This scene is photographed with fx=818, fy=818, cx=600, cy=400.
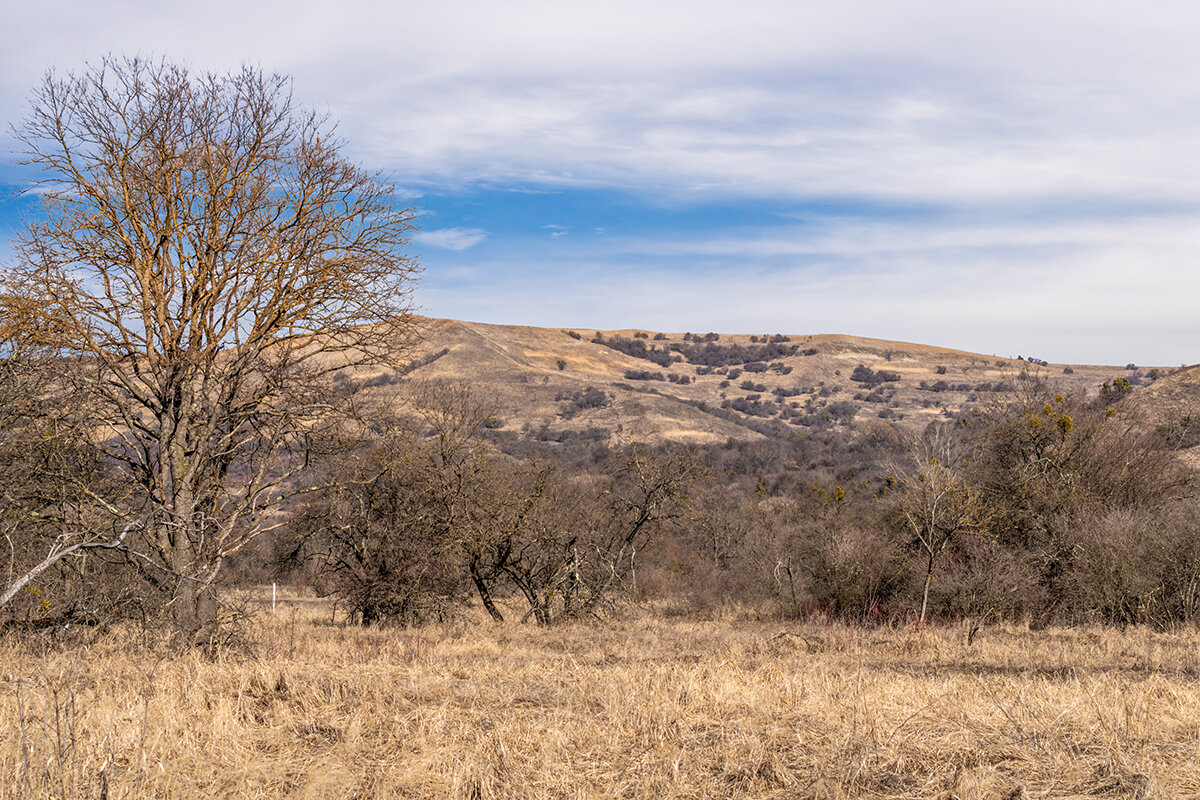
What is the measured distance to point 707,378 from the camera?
119 meters

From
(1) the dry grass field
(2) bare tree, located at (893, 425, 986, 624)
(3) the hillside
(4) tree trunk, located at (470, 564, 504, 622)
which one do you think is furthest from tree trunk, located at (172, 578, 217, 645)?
(3) the hillside

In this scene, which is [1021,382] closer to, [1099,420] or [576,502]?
[1099,420]

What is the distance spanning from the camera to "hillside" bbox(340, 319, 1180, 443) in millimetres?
79312

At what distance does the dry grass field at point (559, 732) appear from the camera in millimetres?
5207

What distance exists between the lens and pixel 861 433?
256 feet

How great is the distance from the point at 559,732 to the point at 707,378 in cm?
11396

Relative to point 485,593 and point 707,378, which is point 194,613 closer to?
point 485,593

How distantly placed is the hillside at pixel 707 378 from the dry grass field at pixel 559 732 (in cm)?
4309

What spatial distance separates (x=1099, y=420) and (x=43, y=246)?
27.7 meters

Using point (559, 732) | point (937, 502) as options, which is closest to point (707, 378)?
point (937, 502)

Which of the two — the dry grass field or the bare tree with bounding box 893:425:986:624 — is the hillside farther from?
the dry grass field

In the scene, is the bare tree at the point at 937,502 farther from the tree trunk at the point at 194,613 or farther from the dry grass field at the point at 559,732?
the tree trunk at the point at 194,613

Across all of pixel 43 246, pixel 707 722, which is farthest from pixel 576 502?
pixel 707 722

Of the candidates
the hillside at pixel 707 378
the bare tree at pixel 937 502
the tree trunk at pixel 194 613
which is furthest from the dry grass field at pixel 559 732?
the hillside at pixel 707 378
